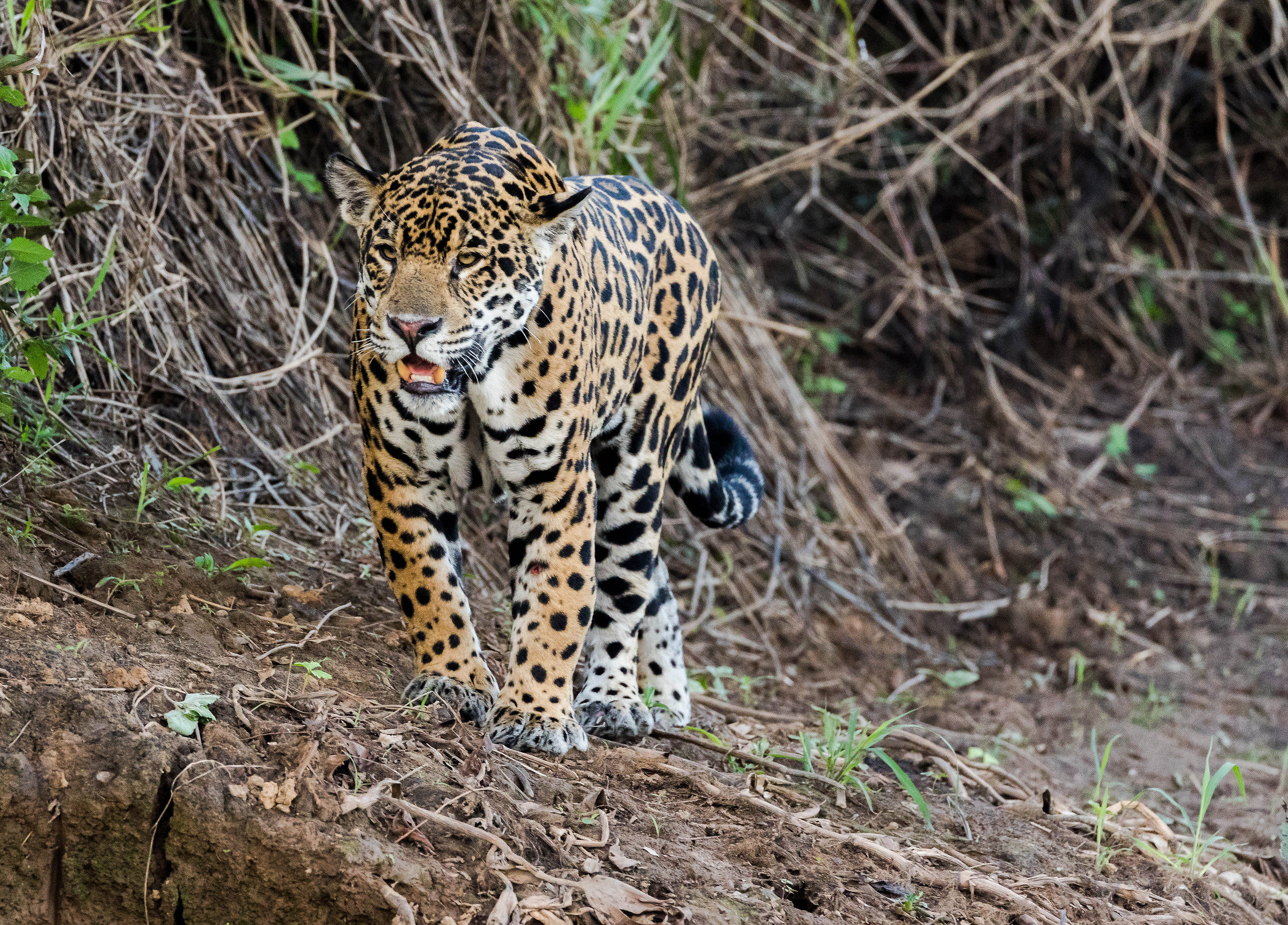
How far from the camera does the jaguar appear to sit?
386 centimetres

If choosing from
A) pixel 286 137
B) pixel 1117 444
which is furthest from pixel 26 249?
pixel 1117 444

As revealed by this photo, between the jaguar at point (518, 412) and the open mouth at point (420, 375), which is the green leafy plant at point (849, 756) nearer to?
the jaguar at point (518, 412)

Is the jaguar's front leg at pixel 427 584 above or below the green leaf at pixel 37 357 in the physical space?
below

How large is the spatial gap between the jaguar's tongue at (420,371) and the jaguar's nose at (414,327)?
7cm

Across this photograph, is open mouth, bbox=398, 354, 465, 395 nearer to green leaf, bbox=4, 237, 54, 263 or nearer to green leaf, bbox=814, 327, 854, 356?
green leaf, bbox=4, 237, 54, 263

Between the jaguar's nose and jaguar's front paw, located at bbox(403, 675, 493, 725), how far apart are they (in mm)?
1099

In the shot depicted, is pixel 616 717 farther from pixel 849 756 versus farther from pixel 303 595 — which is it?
pixel 303 595

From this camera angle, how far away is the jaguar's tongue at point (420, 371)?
377 centimetres

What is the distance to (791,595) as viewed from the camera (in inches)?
286

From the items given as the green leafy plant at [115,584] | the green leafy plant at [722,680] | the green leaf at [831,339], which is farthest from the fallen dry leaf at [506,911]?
the green leaf at [831,339]

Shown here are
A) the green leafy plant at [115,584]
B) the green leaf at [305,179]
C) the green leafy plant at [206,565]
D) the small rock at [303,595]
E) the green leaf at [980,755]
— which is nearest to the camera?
the green leafy plant at [115,584]

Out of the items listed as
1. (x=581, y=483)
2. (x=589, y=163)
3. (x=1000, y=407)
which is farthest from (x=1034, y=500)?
(x=581, y=483)

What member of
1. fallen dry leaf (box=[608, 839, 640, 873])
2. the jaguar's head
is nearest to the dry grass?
the jaguar's head

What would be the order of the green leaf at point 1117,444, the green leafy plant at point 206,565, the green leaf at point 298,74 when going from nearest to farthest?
1. the green leafy plant at point 206,565
2. the green leaf at point 298,74
3. the green leaf at point 1117,444
